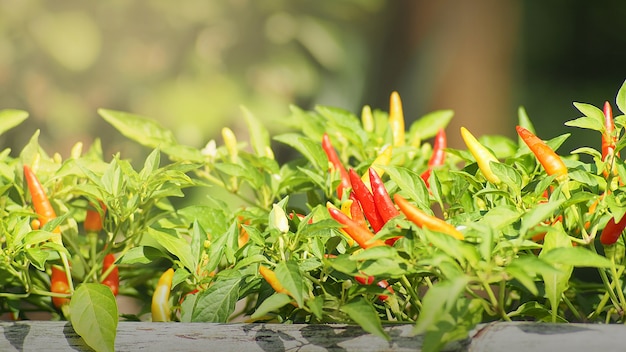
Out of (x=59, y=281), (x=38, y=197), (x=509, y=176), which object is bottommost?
(x=59, y=281)

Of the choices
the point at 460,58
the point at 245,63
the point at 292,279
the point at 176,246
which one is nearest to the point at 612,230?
the point at 292,279

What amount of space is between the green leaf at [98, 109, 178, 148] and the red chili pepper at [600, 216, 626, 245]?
63 centimetres

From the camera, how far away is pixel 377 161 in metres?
0.96

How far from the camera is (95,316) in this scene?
0.75 m

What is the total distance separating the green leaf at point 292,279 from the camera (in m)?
0.68

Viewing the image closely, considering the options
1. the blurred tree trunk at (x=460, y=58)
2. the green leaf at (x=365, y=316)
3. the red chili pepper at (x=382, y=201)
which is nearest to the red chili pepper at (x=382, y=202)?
the red chili pepper at (x=382, y=201)

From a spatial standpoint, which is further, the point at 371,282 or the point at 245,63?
the point at 245,63

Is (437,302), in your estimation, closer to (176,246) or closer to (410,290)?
(410,290)

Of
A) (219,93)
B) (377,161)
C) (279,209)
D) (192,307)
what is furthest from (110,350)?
(219,93)

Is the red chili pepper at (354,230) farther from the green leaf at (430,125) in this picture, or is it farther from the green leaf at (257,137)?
the green leaf at (430,125)

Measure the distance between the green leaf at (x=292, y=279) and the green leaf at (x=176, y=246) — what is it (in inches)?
6.0

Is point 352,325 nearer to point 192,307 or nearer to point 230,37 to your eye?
point 192,307

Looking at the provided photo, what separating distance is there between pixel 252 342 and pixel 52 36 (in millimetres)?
1933

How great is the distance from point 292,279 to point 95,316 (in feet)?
0.69
